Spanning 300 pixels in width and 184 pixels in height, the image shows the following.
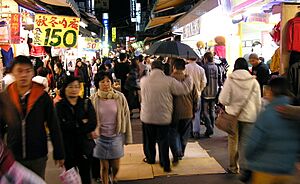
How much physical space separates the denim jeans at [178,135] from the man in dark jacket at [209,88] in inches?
86.5

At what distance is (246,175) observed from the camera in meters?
4.86

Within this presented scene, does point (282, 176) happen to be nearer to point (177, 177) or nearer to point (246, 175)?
point (246, 175)

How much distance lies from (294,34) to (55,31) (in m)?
7.99

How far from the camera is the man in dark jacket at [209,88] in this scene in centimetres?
1034

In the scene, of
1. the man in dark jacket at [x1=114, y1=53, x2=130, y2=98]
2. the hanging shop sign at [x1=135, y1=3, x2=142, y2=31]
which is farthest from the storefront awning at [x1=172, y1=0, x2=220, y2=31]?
the hanging shop sign at [x1=135, y1=3, x2=142, y2=31]

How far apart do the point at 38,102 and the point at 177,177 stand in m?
3.54

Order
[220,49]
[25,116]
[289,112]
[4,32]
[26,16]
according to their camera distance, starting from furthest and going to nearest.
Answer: [220,49] → [26,16] → [4,32] → [25,116] → [289,112]

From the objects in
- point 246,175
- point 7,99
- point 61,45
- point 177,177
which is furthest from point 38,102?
point 61,45

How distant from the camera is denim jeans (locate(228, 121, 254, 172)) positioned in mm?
6902

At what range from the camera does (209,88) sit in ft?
33.8

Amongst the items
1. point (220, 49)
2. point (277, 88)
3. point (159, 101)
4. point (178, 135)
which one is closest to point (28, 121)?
point (277, 88)

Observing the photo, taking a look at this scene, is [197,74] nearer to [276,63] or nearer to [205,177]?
A: [276,63]

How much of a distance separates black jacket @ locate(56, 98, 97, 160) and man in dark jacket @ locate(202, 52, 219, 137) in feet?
17.2

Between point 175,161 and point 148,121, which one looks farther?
point 175,161
